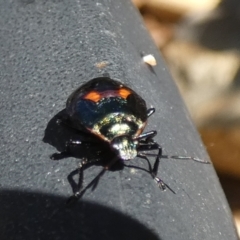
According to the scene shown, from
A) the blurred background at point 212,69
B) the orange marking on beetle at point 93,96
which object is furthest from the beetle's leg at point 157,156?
the blurred background at point 212,69

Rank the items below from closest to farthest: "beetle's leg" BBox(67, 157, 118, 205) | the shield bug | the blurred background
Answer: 1. "beetle's leg" BBox(67, 157, 118, 205)
2. the shield bug
3. the blurred background

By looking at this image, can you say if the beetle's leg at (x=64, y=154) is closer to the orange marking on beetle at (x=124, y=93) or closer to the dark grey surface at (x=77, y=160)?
the dark grey surface at (x=77, y=160)

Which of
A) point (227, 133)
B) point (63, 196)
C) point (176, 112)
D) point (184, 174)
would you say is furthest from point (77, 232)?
point (227, 133)

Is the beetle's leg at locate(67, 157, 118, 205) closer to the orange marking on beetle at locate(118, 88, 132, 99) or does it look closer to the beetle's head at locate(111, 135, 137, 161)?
the beetle's head at locate(111, 135, 137, 161)

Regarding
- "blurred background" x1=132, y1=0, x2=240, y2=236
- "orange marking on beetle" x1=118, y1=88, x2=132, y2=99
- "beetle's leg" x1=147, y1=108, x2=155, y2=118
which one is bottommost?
"blurred background" x1=132, y1=0, x2=240, y2=236

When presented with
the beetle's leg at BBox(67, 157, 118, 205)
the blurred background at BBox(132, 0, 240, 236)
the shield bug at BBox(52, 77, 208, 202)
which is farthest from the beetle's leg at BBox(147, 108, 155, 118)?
the blurred background at BBox(132, 0, 240, 236)

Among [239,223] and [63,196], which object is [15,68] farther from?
[239,223]

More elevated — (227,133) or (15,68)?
(15,68)
